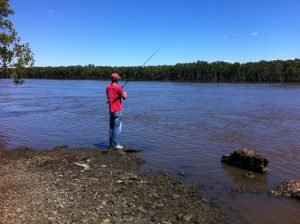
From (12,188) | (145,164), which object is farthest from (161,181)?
(12,188)

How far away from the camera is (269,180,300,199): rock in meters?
8.88

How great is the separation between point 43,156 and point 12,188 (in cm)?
346

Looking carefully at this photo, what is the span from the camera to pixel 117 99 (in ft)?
41.6

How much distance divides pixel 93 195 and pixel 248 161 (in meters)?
5.44

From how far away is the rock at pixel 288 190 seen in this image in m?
8.88

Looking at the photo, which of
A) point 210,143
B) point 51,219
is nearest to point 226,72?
point 210,143

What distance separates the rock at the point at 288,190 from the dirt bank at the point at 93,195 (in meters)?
2.15

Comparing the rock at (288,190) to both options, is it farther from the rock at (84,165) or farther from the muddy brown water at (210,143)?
the rock at (84,165)

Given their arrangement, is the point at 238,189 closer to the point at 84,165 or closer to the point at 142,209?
the point at 142,209

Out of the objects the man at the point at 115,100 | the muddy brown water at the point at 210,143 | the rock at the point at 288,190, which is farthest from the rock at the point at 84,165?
the rock at the point at 288,190

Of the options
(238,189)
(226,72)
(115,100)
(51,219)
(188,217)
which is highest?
(226,72)

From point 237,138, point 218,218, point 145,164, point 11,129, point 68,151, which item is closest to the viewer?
point 218,218

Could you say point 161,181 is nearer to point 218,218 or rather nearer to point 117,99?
point 218,218

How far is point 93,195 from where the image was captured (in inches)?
311
